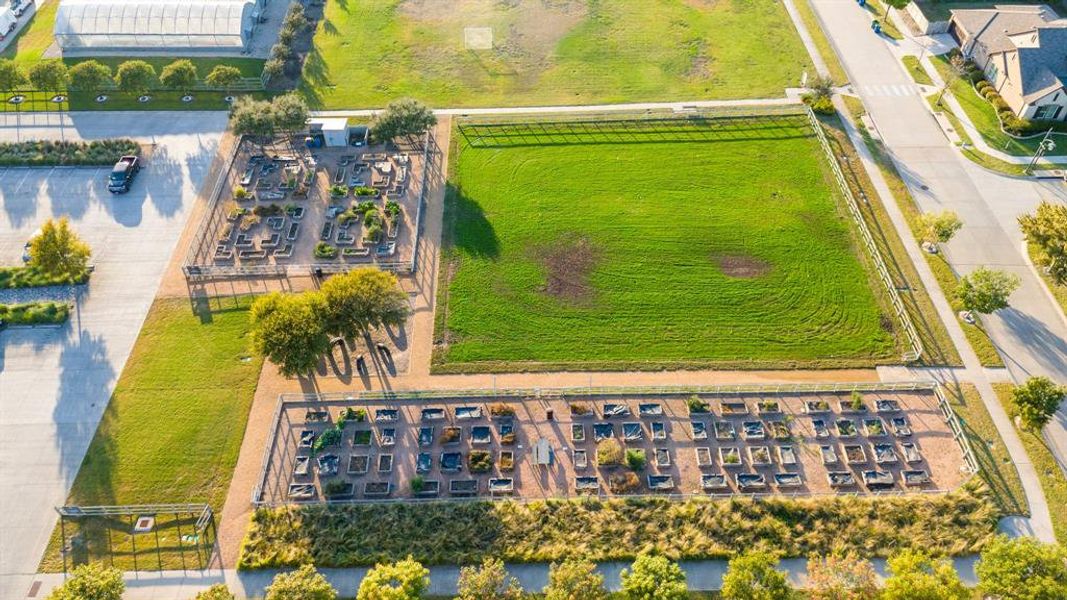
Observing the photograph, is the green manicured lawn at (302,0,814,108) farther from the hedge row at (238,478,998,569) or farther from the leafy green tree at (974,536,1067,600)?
the leafy green tree at (974,536,1067,600)

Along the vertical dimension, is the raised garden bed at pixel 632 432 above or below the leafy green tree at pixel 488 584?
above

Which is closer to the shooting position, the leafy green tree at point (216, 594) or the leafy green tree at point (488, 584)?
the leafy green tree at point (216, 594)

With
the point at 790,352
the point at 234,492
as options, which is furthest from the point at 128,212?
the point at 790,352

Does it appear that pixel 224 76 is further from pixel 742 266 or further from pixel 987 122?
pixel 987 122

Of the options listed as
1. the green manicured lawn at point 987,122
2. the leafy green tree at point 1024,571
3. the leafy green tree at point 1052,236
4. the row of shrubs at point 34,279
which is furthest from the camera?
the green manicured lawn at point 987,122

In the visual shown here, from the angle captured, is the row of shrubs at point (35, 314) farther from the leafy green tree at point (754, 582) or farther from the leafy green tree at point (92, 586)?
the leafy green tree at point (754, 582)

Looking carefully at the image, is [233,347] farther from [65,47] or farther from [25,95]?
[65,47]

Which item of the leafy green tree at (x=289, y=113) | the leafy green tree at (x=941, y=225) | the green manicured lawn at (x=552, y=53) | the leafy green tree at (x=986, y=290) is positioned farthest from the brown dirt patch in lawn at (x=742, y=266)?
the leafy green tree at (x=289, y=113)

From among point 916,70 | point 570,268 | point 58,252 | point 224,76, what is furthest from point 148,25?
point 916,70
